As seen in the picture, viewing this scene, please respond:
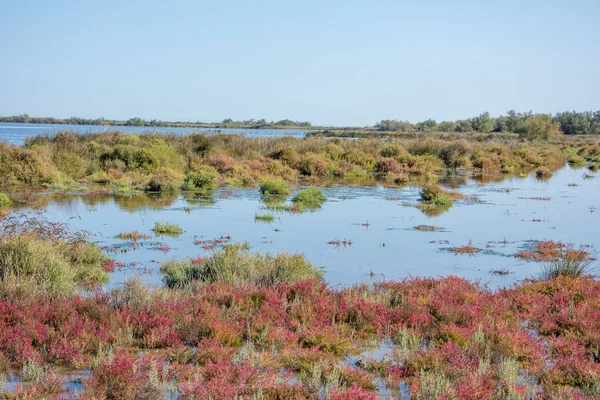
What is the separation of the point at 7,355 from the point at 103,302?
6.37 feet

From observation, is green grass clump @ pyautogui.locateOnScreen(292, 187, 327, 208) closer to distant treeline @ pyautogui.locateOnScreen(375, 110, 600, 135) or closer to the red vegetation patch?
the red vegetation patch

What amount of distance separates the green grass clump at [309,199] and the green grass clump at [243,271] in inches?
482

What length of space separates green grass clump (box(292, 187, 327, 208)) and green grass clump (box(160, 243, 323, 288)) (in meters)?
12.2

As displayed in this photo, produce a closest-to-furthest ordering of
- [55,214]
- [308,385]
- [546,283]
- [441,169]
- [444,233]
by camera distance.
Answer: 1. [308,385]
2. [546,283]
3. [444,233]
4. [55,214]
5. [441,169]

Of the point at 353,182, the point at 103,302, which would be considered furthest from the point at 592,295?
the point at 353,182

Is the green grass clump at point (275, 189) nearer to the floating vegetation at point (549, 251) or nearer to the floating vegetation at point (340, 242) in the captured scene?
the floating vegetation at point (340, 242)

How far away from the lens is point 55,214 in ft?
64.3

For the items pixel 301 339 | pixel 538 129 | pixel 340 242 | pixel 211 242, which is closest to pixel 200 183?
pixel 211 242

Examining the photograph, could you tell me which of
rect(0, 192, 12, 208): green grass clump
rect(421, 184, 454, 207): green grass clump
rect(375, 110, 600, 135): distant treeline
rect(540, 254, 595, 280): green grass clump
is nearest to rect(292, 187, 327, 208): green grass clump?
rect(421, 184, 454, 207): green grass clump

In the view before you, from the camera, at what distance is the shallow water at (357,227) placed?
1363cm

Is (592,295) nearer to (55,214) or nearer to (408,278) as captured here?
(408,278)

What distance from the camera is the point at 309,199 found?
80.4ft

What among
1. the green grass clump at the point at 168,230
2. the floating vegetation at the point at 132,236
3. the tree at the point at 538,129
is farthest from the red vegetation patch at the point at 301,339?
the tree at the point at 538,129

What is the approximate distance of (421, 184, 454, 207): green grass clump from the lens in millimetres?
24922
